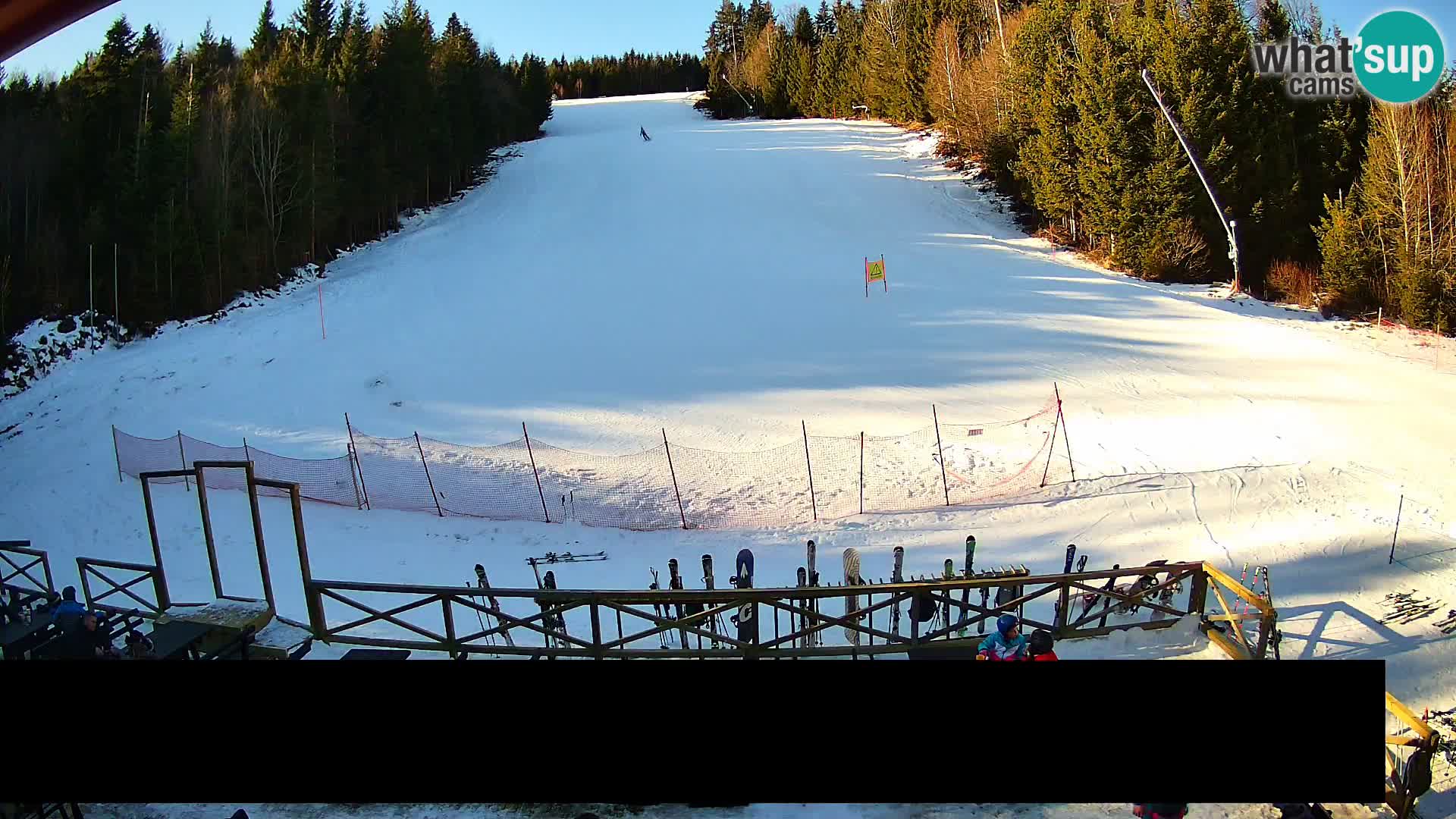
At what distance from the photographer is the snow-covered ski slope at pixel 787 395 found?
36.1ft

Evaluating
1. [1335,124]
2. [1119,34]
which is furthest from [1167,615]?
[1119,34]

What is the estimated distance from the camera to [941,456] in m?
13.9

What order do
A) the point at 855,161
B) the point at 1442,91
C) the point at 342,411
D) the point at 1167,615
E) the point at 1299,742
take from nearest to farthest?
the point at 1299,742 → the point at 1167,615 → the point at 342,411 → the point at 1442,91 → the point at 855,161

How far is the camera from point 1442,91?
19.6m

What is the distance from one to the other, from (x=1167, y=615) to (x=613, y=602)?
561 cm

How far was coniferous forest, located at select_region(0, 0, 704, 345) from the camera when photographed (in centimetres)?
1920

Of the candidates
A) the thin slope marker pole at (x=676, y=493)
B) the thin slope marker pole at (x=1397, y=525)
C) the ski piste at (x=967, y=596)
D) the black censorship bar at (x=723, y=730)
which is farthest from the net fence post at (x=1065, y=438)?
the black censorship bar at (x=723, y=730)

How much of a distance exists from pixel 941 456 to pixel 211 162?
21865 mm

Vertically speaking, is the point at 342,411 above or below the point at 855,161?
below

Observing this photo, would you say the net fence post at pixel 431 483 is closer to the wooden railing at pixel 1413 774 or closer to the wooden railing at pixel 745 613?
the wooden railing at pixel 745 613

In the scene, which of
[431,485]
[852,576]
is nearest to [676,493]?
[431,485]

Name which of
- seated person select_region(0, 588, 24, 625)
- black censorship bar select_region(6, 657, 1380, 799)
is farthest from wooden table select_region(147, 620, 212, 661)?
black censorship bar select_region(6, 657, 1380, 799)

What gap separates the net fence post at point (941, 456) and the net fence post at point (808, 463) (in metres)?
2.00

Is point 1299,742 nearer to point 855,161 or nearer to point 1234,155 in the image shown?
point 1234,155
